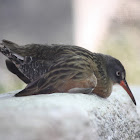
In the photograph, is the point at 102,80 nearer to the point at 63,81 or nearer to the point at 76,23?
the point at 63,81

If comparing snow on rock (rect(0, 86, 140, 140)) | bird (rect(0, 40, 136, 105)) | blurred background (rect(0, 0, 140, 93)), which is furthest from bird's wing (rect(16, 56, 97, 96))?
blurred background (rect(0, 0, 140, 93))

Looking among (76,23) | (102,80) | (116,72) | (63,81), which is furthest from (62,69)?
(76,23)

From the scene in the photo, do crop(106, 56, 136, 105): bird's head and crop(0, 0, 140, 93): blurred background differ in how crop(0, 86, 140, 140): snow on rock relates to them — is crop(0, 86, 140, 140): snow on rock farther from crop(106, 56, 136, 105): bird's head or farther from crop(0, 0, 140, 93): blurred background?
crop(0, 0, 140, 93): blurred background

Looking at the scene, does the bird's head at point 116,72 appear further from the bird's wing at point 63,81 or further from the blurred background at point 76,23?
the blurred background at point 76,23

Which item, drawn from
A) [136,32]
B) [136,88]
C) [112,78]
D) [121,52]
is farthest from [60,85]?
[136,32]

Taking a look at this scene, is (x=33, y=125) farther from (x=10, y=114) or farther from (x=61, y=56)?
(x=61, y=56)

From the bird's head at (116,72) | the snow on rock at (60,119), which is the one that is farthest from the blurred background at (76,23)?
the snow on rock at (60,119)
